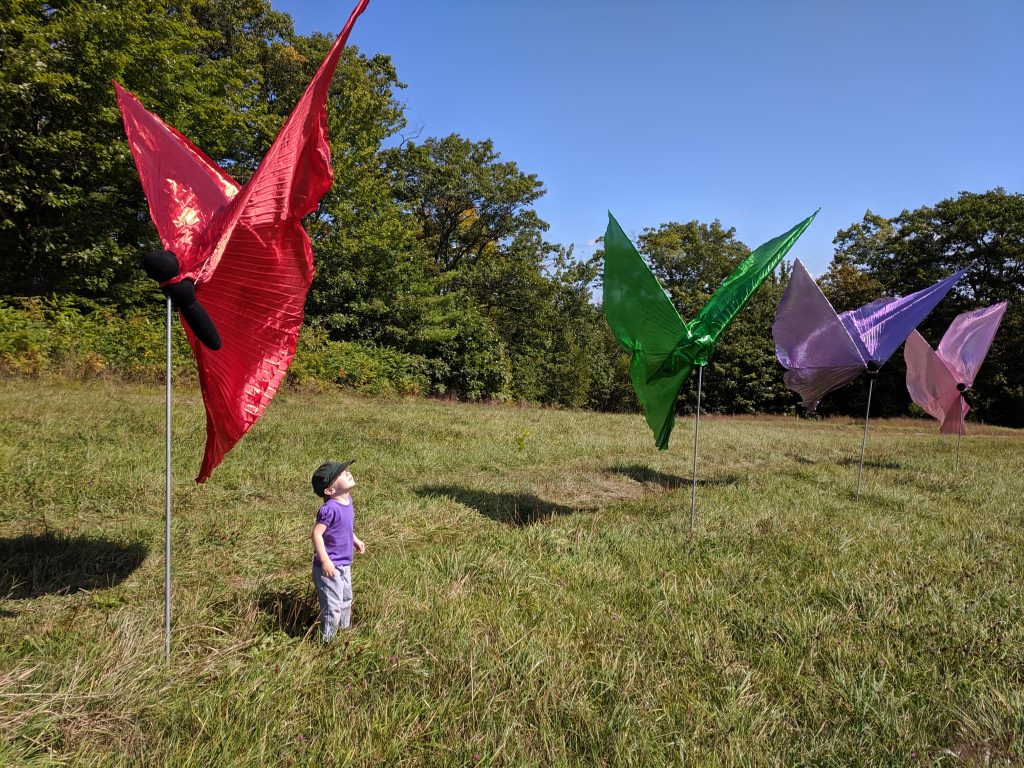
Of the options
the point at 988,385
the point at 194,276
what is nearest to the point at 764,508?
the point at 194,276

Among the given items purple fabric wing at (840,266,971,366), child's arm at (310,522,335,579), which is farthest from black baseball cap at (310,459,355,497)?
purple fabric wing at (840,266,971,366)

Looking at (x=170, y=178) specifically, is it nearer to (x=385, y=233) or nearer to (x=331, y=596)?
(x=331, y=596)

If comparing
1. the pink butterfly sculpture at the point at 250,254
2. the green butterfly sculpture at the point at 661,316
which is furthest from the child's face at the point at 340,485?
the green butterfly sculpture at the point at 661,316

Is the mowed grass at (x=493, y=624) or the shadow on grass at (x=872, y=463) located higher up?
the shadow on grass at (x=872, y=463)

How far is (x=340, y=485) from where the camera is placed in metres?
2.97

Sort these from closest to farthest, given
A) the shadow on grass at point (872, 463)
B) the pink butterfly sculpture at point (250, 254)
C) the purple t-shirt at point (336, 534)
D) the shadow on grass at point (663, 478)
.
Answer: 1. the pink butterfly sculpture at point (250, 254)
2. the purple t-shirt at point (336, 534)
3. the shadow on grass at point (663, 478)
4. the shadow on grass at point (872, 463)

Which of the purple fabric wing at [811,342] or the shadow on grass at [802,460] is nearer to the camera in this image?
the purple fabric wing at [811,342]

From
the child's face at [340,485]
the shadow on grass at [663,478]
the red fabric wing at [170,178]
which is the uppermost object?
the red fabric wing at [170,178]

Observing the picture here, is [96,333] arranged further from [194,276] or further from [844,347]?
[844,347]

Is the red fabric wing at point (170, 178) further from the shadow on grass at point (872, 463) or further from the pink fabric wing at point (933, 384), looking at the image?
the pink fabric wing at point (933, 384)

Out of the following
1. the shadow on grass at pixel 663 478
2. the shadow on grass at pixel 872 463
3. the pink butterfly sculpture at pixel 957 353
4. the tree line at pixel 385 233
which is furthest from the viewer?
the tree line at pixel 385 233

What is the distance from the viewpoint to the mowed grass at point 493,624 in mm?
2193

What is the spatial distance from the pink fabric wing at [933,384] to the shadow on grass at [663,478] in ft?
14.5

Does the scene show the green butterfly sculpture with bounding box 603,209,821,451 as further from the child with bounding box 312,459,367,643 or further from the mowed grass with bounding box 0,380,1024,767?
the child with bounding box 312,459,367,643
